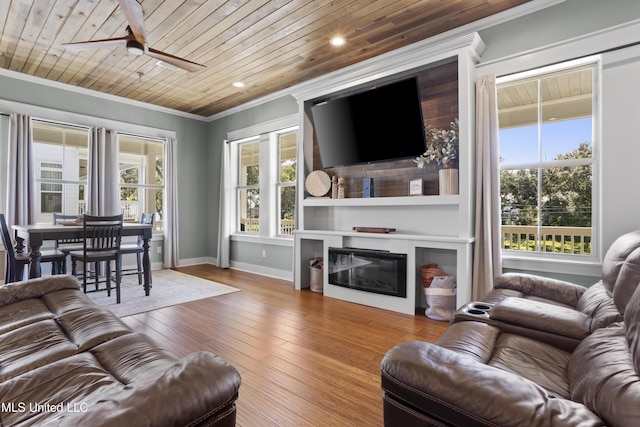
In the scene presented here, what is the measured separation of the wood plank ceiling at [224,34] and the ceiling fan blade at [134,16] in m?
0.29

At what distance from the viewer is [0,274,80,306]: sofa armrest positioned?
6.45 feet

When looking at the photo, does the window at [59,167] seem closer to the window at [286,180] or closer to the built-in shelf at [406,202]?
the window at [286,180]

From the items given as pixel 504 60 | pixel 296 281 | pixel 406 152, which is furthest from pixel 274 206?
pixel 504 60

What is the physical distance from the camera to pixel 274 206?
5.43 metres

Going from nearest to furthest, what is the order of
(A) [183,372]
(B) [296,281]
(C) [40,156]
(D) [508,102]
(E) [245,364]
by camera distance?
(A) [183,372] → (E) [245,364] → (D) [508,102] → (B) [296,281] → (C) [40,156]

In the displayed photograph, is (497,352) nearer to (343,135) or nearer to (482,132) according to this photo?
(482,132)

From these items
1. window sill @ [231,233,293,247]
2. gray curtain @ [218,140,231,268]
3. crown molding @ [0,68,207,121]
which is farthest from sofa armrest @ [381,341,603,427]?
crown molding @ [0,68,207,121]

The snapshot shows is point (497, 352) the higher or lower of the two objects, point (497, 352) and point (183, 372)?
the lower

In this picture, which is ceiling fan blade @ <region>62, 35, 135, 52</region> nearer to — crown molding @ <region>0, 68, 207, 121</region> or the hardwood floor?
crown molding @ <region>0, 68, 207, 121</region>

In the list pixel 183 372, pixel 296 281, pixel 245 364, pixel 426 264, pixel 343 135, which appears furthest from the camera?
pixel 296 281

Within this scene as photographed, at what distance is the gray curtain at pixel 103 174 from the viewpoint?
5.07 metres

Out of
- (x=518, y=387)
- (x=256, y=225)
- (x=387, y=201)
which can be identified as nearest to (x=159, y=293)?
(x=256, y=225)

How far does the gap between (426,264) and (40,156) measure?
5578 millimetres

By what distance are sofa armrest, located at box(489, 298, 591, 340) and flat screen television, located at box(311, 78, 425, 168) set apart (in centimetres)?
208
